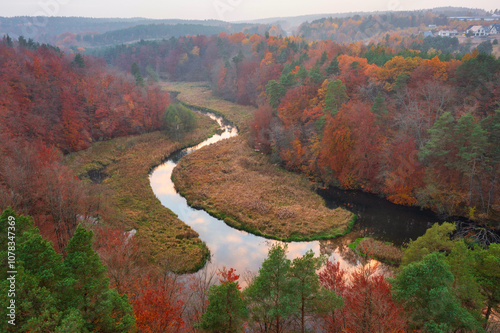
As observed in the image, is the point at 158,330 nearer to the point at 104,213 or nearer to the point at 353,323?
the point at 353,323

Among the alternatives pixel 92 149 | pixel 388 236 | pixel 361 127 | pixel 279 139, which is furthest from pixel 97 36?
pixel 388 236

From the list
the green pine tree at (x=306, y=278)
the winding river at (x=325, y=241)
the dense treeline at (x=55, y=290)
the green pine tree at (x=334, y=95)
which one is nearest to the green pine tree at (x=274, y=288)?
the green pine tree at (x=306, y=278)

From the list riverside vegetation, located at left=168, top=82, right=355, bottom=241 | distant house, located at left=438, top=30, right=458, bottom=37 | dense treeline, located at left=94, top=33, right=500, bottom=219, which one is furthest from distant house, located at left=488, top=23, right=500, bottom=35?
riverside vegetation, located at left=168, top=82, right=355, bottom=241

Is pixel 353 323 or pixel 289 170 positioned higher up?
pixel 353 323

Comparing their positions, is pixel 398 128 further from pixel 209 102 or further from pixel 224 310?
pixel 209 102

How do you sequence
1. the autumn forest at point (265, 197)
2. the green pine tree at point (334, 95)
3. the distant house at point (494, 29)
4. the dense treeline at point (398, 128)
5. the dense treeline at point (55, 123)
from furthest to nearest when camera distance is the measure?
the distant house at point (494, 29) → the green pine tree at point (334, 95) → the dense treeline at point (398, 128) → the dense treeline at point (55, 123) → the autumn forest at point (265, 197)

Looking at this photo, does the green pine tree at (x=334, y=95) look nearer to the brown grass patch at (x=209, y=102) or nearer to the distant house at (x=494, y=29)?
the brown grass patch at (x=209, y=102)

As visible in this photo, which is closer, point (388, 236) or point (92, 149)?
point (388, 236)
